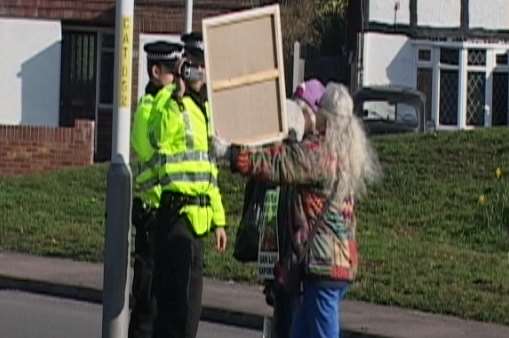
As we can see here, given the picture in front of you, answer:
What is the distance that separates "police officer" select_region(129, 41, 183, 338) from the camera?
9384 millimetres

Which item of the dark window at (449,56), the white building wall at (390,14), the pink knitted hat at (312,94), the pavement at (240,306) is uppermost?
the white building wall at (390,14)

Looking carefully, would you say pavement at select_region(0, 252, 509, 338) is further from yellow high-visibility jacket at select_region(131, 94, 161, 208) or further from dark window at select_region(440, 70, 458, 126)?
dark window at select_region(440, 70, 458, 126)

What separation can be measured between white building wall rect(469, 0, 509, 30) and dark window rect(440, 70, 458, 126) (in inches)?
53.8

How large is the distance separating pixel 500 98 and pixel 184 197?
28.0 meters

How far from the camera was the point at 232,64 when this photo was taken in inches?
294

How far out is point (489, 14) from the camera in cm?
3672

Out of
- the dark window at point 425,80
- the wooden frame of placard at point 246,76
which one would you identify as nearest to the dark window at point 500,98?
the dark window at point 425,80

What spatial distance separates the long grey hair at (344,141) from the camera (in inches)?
312

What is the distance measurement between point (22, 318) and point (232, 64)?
6.53 metres

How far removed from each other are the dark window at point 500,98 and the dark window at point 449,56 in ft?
3.30

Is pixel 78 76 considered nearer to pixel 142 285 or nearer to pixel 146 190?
pixel 142 285

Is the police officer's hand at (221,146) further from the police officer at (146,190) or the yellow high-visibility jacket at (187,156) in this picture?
the police officer at (146,190)

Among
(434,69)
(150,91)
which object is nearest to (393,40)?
(434,69)

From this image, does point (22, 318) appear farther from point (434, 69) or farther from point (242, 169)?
point (434, 69)
